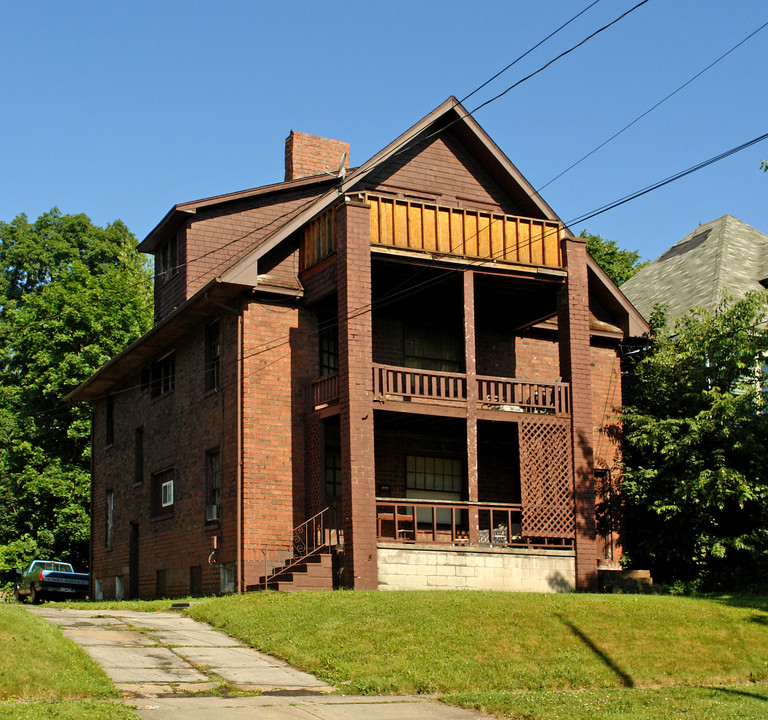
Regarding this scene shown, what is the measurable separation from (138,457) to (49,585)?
5.56 metres

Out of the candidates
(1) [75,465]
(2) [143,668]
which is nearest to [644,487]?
(2) [143,668]

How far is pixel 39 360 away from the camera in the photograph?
1745 inches

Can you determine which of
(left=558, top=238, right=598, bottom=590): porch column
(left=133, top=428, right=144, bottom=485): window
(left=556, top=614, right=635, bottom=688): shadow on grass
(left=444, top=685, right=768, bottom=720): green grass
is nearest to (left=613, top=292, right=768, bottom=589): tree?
(left=558, top=238, right=598, bottom=590): porch column

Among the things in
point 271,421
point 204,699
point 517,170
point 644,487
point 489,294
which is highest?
point 517,170

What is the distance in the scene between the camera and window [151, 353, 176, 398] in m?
29.0

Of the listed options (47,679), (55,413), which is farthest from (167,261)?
(47,679)

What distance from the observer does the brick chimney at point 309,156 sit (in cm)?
3108

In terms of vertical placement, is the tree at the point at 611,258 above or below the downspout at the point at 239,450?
above

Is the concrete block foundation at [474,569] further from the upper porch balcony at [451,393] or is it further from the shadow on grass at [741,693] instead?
the shadow on grass at [741,693]

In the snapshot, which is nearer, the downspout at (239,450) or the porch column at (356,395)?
the porch column at (356,395)

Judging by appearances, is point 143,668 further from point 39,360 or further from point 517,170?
point 39,360

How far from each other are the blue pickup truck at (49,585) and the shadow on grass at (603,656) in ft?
67.3

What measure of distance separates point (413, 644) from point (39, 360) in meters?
32.6

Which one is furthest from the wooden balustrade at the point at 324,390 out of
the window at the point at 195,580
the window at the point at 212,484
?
the window at the point at 195,580
